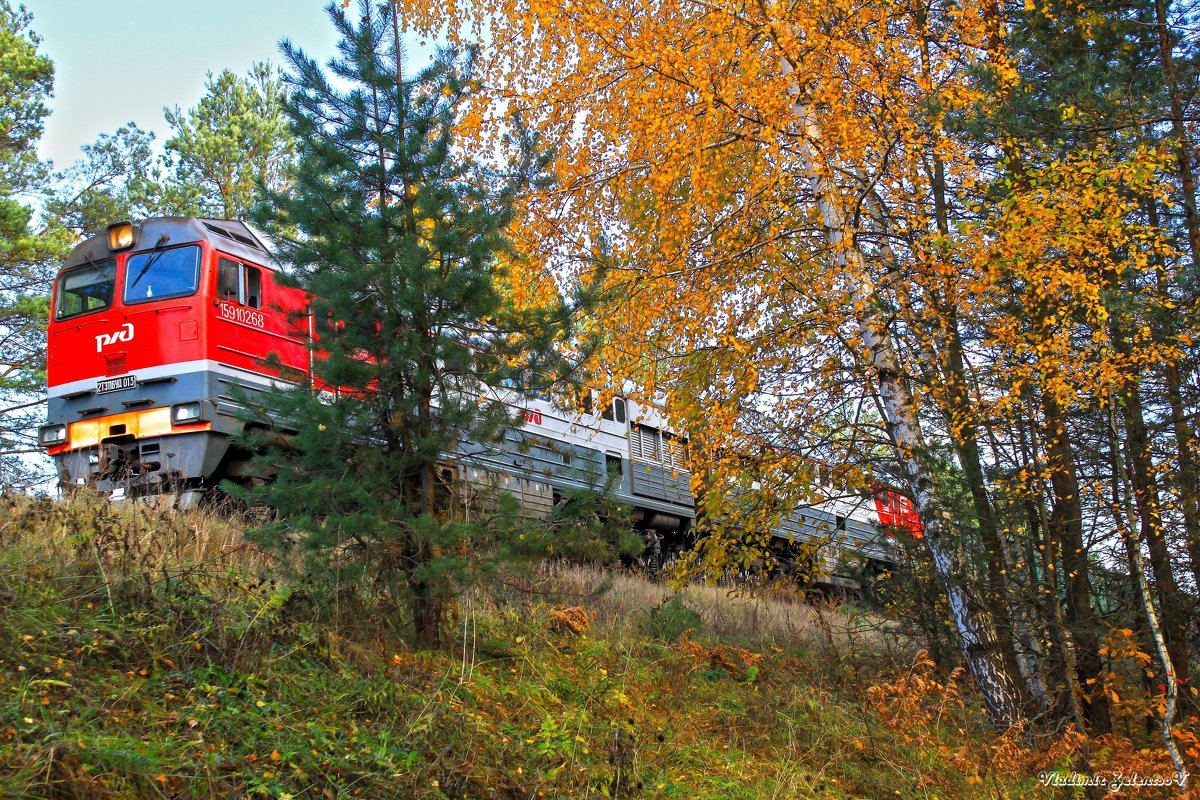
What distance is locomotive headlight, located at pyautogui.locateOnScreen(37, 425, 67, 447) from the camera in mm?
8750

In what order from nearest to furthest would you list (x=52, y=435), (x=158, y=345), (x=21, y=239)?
(x=158, y=345) → (x=52, y=435) → (x=21, y=239)

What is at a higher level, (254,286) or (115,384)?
(254,286)

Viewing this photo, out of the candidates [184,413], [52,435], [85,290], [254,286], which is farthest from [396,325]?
[85,290]

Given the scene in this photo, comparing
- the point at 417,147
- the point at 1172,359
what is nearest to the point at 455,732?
the point at 417,147

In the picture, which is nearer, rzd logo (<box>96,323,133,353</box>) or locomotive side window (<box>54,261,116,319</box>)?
rzd logo (<box>96,323,133,353</box>)

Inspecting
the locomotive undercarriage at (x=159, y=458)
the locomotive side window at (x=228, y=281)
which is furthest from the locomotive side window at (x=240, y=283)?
the locomotive undercarriage at (x=159, y=458)

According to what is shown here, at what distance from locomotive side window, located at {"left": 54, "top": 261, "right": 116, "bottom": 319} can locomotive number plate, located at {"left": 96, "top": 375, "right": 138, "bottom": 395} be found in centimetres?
85

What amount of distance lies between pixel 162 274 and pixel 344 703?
19.8ft

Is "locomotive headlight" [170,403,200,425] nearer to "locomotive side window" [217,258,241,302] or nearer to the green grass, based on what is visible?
"locomotive side window" [217,258,241,302]

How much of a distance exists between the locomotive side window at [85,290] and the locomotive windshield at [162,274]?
0.26 metres

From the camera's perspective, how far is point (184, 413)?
8234 millimetres

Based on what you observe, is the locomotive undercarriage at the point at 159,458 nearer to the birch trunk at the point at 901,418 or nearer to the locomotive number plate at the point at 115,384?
the locomotive number plate at the point at 115,384

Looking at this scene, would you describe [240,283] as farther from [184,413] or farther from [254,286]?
[184,413]

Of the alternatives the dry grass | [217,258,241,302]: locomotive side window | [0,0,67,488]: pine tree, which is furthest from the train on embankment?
[0,0,67,488]: pine tree
